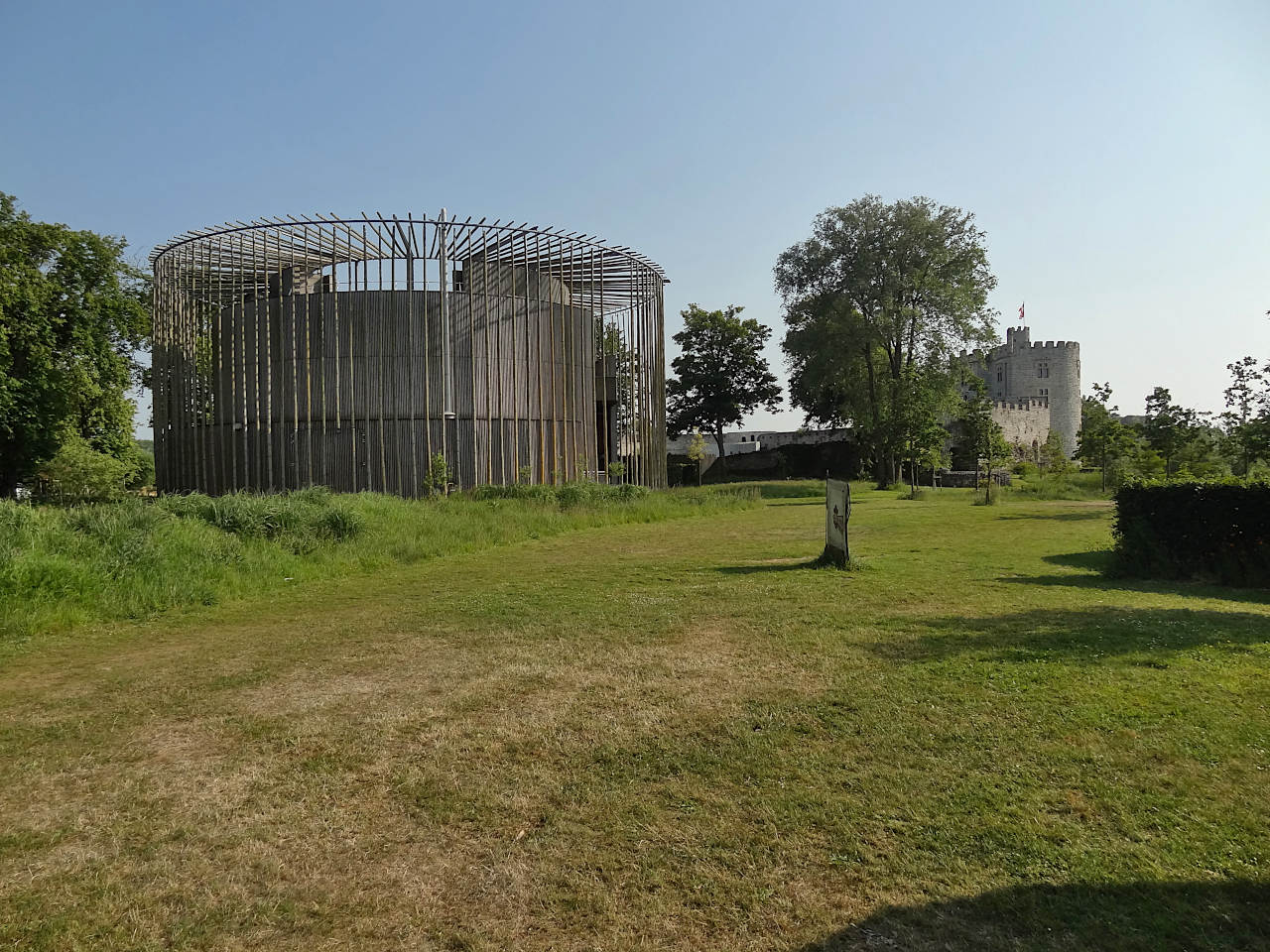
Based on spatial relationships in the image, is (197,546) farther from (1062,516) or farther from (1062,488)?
(1062,488)

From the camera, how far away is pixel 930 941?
2.47 metres

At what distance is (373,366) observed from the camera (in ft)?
67.5

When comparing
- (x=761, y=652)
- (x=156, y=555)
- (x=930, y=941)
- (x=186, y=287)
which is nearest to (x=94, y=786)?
(x=930, y=941)

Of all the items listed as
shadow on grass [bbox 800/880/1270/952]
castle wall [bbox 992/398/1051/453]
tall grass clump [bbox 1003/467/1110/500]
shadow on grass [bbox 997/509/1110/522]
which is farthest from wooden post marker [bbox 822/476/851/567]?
castle wall [bbox 992/398/1051/453]

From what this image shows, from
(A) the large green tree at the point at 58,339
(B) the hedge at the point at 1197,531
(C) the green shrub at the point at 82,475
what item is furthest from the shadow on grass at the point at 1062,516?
(A) the large green tree at the point at 58,339

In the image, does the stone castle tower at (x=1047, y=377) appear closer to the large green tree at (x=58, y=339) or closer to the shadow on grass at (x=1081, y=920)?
the large green tree at (x=58, y=339)

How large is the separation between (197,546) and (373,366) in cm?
1197

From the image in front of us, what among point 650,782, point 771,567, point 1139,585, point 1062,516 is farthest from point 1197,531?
point 1062,516

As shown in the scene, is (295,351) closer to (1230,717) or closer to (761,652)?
(761,652)

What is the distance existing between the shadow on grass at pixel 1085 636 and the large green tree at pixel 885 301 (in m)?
26.1

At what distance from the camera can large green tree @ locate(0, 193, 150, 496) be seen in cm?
2256

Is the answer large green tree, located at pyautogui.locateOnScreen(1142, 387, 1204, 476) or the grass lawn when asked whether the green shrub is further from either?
large green tree, located at pyautogui.locateOnScreen(1142, 387, 1204, 476)

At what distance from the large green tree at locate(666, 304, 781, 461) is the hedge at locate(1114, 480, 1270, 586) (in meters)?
37.8

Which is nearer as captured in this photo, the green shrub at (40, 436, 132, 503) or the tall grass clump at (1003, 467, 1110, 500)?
the green shrub at (40, 436, 132, 503)
